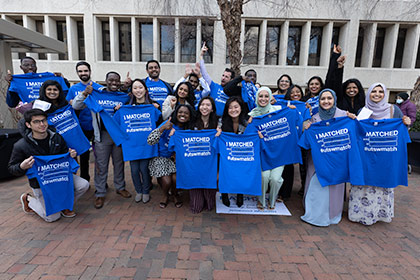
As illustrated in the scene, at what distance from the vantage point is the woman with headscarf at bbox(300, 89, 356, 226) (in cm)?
368

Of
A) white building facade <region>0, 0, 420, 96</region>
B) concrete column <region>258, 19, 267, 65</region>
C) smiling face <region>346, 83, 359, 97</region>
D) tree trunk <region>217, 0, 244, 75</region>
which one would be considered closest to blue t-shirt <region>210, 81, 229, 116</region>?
tree trunk <region>217, 0, 244, 75</region>

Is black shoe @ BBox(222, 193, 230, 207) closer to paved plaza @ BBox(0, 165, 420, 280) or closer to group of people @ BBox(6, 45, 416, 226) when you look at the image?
group of people @ BBox(6, 45, 416, 226)

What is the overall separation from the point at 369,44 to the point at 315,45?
312cm

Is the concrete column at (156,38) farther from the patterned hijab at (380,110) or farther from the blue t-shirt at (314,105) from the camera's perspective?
the patterned hijab at (380,110)

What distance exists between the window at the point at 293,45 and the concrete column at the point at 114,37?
11.2m

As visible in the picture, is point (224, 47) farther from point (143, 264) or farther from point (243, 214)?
point (143, 264)

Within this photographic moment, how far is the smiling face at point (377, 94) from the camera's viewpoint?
12.2ft

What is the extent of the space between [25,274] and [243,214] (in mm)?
2954

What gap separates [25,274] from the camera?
2.62 m

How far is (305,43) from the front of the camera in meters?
15.0

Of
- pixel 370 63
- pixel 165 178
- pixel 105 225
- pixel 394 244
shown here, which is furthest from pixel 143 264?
pixel 370 63

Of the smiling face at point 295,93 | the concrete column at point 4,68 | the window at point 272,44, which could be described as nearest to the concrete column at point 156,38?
the window at point 272,44

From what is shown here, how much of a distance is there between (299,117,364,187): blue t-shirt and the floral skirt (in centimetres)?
34

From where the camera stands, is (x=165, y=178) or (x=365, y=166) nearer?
(x=365, y=166)
